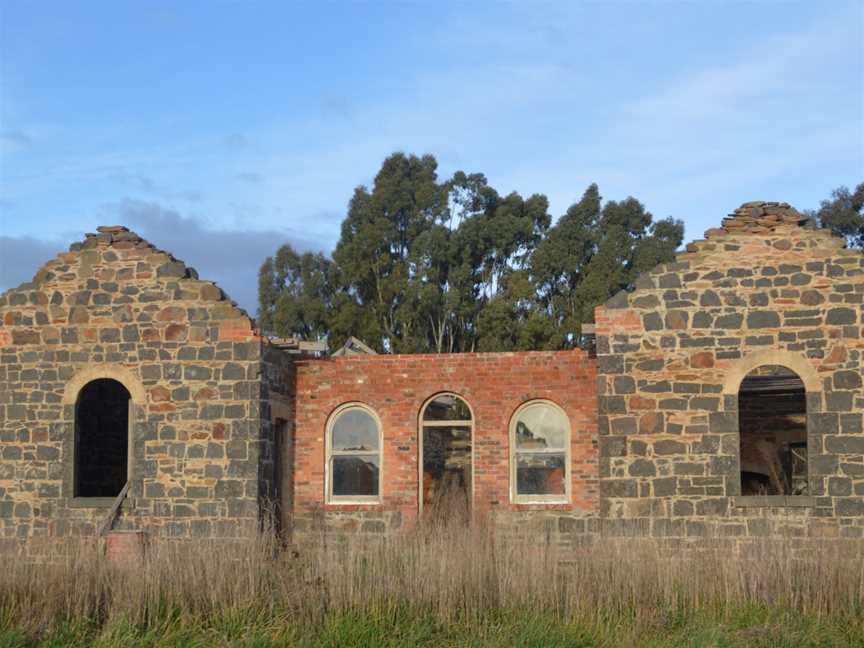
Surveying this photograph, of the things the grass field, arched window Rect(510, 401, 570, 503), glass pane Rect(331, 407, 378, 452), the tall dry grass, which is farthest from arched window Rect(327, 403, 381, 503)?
the tall dry grass

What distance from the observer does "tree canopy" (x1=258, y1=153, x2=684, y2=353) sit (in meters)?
42.0

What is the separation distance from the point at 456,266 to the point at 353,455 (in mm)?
24417

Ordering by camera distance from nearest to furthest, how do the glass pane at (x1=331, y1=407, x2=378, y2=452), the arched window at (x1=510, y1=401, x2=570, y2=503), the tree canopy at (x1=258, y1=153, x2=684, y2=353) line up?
the arched window at (x1=510, y1=401, x2=570, y2=503), the glass pane at (x1=331, y1=407, x2=378, y2=452), the tree canopy at (x1=258, y1=153, x2=684, y2=353)

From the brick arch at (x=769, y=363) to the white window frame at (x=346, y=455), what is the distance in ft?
19.0

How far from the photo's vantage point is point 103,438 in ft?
71.1

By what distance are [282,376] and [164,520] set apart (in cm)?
295

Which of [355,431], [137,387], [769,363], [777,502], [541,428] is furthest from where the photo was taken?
[355,431]

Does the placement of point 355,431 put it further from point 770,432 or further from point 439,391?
point 770,432

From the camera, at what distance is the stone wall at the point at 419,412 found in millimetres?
18844

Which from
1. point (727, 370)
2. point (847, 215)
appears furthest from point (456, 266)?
point (727, 370)

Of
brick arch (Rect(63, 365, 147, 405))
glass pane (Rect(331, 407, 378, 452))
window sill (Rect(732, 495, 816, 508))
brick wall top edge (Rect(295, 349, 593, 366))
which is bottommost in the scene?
window sill (Rect(732, 495, 816, 508))

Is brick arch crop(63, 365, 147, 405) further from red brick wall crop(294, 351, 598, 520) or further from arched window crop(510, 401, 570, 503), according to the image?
arched window crop(510, 401, 570, 503)

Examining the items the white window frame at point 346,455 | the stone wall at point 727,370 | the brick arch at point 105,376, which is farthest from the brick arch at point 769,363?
the brick arch at point 105,376

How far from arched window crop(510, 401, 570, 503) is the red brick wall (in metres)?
0.15
